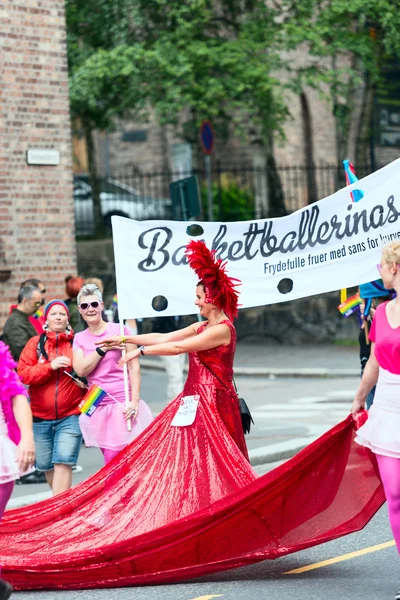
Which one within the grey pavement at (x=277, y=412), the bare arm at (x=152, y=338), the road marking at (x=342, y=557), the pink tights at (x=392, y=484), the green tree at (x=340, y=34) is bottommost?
the grey pavement at (x=277, y=412)

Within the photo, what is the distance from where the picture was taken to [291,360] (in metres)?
21.8

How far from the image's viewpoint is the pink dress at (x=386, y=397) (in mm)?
6242

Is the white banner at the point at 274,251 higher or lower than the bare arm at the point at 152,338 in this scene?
higher

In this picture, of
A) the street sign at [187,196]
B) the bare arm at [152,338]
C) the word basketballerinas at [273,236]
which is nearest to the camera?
the word basketballerinas at [273,236]

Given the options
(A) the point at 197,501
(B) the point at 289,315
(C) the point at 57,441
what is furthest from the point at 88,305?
(B) the point at 289,315

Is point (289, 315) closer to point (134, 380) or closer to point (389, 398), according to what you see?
point (134, 380)

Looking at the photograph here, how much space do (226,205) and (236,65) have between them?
5.77 meters

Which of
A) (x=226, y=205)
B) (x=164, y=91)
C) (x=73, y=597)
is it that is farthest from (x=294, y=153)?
(x=73, y=597)

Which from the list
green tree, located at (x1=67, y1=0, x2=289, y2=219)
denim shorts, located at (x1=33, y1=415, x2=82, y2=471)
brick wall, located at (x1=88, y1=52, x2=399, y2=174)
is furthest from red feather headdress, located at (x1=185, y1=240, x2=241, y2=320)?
brick wall, located at (x1=88, y1=52, x2=399, y2=174)

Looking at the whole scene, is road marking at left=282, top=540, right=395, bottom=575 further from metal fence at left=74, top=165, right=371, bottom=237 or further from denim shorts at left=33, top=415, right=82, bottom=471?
metal fence at left=74, top=165, right=371, bottom=237

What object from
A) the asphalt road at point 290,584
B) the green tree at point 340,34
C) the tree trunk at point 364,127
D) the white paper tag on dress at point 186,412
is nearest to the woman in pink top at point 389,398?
the asphalt road at point 290,584

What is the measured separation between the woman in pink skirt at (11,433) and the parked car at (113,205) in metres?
19.2

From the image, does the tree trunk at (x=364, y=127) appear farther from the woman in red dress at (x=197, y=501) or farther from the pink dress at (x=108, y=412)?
the woman in red dress at (x=197, y=501)

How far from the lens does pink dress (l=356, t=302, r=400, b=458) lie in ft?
20.5
